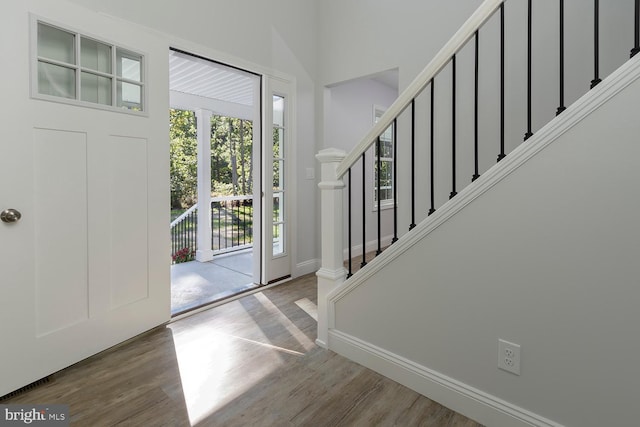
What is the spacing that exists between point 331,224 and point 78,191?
1526 millimetres

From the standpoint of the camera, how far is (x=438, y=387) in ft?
5.79

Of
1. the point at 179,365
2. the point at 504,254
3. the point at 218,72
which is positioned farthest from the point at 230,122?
the point at 504,254

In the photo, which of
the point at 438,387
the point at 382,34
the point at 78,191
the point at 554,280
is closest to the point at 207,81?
the point at 382,34

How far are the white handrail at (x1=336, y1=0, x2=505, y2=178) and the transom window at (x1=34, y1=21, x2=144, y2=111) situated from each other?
1.53 meters

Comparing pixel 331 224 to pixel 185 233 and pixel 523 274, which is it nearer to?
pixel 523 274

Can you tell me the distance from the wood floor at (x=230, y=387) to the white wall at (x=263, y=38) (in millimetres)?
1723

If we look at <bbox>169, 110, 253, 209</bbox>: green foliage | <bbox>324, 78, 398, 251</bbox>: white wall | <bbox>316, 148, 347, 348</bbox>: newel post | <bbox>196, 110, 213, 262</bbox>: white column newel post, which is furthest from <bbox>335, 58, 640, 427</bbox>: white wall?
<bbox>169, 110, 253, 209</bbox>: green foliage

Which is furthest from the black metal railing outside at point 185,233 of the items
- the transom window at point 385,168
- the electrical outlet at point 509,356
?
the electrical outlet at point 509,356

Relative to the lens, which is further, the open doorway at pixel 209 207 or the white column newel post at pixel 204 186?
the white column newel post at pixel 204 186

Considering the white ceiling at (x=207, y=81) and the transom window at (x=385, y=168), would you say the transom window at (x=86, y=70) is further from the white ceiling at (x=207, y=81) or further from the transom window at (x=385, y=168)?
the transom window at (x=385, y=168)

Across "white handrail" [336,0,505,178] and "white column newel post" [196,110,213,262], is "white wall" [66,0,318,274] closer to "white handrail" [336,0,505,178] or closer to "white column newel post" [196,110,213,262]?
"white column newel post" [196,110,213,262]

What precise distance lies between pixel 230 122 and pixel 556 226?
30.0 feet

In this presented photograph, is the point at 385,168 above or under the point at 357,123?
under

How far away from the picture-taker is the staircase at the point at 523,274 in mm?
1249
